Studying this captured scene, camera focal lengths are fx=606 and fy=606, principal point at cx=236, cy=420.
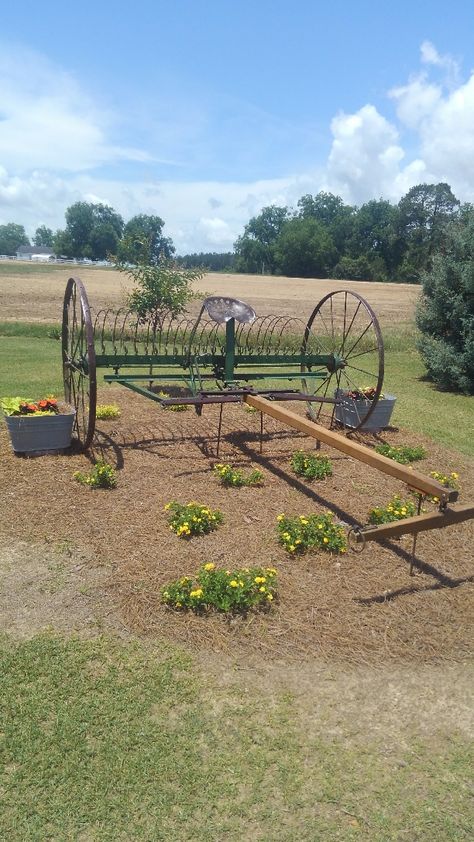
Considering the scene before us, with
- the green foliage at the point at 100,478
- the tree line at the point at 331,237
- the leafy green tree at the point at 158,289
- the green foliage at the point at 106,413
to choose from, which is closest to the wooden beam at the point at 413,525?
the green foliage at the point at 100,478

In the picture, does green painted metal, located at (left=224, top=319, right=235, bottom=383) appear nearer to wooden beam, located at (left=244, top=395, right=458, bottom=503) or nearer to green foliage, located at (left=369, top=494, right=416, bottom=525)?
wooden beam, located at (left=244, top=395, right=458, bottom=503)

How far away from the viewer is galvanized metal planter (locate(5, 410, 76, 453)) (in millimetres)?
6445

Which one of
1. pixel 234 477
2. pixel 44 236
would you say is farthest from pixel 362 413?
pixel 44 236

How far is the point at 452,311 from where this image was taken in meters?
12.6

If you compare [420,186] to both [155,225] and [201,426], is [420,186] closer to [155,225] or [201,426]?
[155,225]

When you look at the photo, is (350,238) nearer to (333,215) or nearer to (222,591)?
(333,215)

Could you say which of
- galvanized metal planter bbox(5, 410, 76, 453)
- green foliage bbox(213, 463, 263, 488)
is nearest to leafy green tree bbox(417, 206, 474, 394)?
green foliage bbox(213, 463, 263, 488)

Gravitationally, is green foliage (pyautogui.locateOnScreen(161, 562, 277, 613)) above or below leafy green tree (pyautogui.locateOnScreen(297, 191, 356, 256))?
below

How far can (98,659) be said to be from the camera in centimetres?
344

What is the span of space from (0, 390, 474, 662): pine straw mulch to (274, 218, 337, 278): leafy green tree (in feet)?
292

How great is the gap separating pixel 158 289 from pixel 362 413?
205 inches

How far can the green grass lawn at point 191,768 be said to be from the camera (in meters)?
2.50

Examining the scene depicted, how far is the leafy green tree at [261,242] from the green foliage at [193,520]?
331 ft

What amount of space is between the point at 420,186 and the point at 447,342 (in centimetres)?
8115
